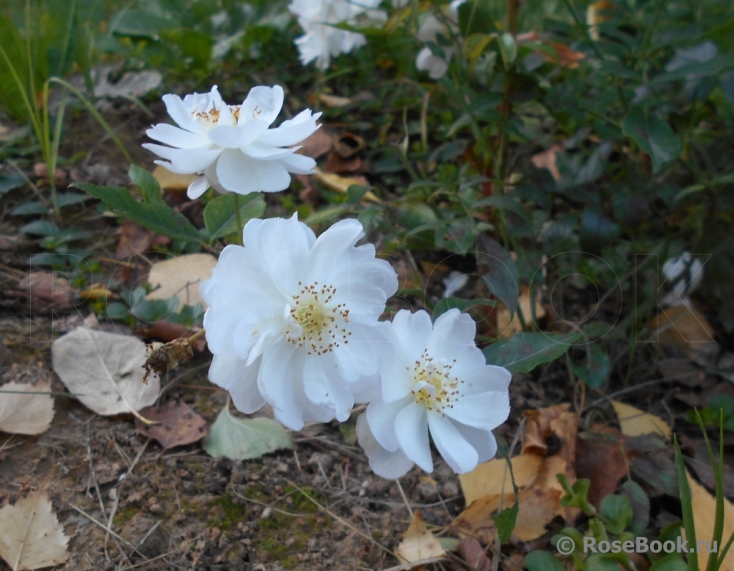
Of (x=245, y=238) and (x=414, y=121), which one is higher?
(x=245, y=238)

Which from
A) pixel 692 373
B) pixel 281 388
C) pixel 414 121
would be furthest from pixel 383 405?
pixel 414 121

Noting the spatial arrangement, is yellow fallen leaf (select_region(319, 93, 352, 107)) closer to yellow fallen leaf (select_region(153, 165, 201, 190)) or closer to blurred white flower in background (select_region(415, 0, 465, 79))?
blurred white flower in background (select_region(415, 0, 465, 79))

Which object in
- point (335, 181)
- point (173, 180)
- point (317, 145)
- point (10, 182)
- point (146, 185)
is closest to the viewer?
point (146, 185)

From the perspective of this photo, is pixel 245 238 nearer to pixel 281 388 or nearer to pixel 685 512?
pixel 281 388

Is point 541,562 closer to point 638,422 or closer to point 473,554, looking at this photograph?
point 473,554

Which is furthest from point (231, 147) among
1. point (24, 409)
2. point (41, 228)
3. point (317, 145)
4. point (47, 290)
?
point (317, 145)

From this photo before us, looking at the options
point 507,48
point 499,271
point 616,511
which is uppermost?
point 507,48

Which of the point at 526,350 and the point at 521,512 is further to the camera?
the point at 521,512

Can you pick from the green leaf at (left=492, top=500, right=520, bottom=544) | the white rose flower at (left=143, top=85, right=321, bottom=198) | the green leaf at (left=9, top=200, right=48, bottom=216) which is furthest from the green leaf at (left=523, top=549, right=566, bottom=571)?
the green leaf at (left=9, top=200, right=48, bottom=216)
